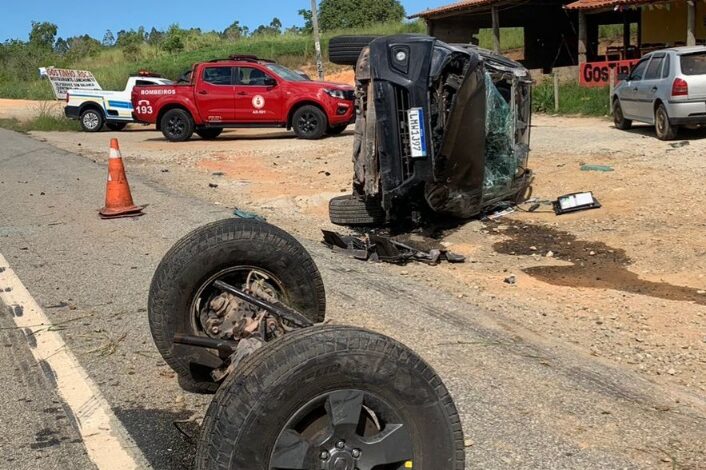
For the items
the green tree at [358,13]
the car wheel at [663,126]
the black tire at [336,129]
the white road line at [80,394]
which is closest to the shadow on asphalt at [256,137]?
the black tire at [336,129]

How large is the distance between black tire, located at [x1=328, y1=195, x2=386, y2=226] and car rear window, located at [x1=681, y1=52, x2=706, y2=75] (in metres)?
7.82

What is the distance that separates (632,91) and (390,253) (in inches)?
401

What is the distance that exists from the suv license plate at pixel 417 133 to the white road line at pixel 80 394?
3.75m

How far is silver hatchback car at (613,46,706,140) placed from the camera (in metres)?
13.0

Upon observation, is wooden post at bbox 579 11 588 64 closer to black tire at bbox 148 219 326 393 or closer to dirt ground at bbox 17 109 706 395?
dirt ground at bbox 17 109 706 395

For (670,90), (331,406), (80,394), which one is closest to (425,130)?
(80,394)

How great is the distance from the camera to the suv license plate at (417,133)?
7.20 meters

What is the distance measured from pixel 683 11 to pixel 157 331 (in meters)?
25.0

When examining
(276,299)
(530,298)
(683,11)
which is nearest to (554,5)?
(683,11)

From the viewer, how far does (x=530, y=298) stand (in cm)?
597

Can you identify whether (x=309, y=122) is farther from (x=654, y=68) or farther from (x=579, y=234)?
(x=579, y=234)

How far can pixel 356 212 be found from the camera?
28.6ft

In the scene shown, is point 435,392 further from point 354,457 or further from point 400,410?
point 354,457

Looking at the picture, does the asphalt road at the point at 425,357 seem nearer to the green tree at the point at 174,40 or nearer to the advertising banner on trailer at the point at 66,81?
the advertising banner on trailer at the point at 66,81
